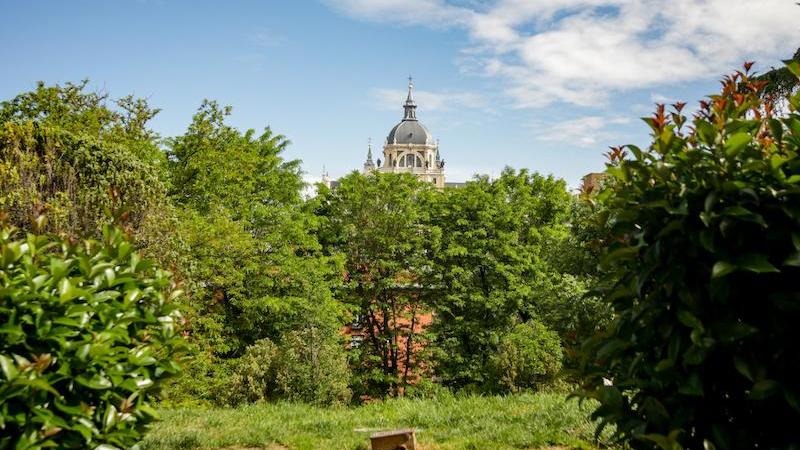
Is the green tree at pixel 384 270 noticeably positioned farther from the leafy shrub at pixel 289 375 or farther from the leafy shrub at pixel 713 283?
the leafy shrub at pixel 713 283

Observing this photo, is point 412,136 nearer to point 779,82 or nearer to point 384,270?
point 384,270

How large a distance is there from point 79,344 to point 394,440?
4156 mm

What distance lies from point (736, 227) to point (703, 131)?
484 millimetres

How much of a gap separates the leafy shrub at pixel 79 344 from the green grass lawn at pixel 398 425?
368 centimetres

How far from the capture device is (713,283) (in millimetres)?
2875

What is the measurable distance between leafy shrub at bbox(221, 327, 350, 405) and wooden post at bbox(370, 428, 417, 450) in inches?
346

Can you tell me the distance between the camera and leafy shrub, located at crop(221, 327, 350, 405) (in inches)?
627

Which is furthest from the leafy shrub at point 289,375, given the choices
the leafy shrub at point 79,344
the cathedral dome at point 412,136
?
the cathedral dome at point 412,136

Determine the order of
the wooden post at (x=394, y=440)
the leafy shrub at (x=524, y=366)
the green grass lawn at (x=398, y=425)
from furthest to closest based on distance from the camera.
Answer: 1. the leafy shrub at (x=524, y=366)
2. the green grass lawn at (x=398, y=425)
3. the wooden post at (x=394, y=440)

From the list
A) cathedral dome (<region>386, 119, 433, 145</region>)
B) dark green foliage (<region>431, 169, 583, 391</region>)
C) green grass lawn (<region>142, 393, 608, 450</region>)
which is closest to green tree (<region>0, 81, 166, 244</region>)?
green grass lawn (<region>142, 393, 608, 450</region>)

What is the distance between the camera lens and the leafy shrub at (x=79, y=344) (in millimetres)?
3520

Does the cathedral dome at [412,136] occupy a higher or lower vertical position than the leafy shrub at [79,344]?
higher

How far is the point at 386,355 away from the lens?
110 ft

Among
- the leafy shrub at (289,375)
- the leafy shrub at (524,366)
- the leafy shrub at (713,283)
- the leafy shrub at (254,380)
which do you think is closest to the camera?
the leafy shrub at (713,283)
